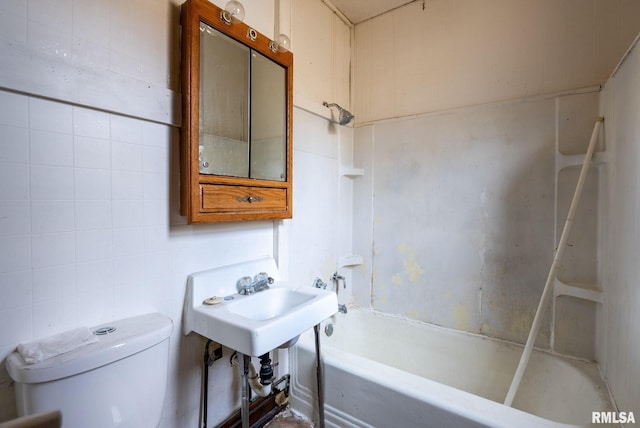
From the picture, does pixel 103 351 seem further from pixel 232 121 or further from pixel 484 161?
pixel 484 161

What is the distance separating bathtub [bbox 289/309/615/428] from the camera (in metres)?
1.12

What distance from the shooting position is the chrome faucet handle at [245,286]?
→ 1.35 m

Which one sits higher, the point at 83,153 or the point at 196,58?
the point at 196,58

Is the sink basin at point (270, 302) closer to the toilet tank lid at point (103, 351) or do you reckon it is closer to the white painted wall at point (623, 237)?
the toilet tank lid at point (103, 351)

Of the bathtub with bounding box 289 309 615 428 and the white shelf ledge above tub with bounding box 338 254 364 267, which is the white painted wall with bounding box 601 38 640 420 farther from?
the white shelf ledge above tub with bounding box 338 254 364 267

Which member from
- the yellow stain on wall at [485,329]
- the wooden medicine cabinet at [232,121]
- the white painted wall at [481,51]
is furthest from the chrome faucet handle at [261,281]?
the white painted wall at [481,51]

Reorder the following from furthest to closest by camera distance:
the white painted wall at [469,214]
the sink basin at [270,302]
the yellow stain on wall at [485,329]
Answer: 1. the yellow stain on wall at [485,329]
2. the white painted wall at [469,214]
3. the sink basin at [270,302]

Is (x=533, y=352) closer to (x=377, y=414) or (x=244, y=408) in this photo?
(x=377, y=414)

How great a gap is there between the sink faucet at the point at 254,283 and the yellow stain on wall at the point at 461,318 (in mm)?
1265

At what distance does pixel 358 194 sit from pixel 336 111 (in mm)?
663

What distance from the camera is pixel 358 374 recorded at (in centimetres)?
131

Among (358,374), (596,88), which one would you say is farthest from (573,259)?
(358,374)

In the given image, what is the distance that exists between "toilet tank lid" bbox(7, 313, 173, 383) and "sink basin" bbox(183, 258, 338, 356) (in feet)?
0.52

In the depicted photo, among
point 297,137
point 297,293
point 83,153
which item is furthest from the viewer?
point 297,137
